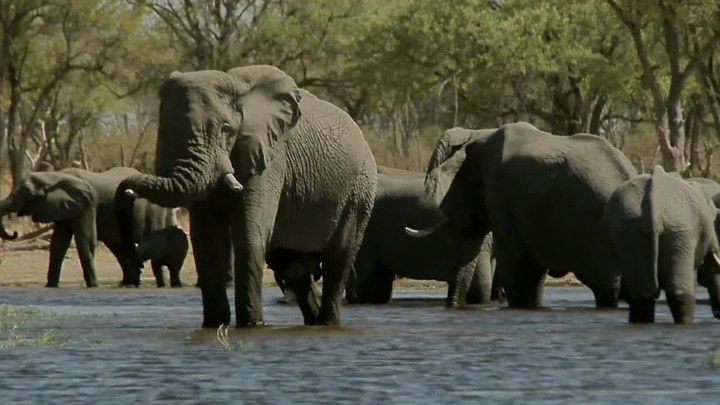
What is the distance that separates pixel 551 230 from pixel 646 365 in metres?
7.69

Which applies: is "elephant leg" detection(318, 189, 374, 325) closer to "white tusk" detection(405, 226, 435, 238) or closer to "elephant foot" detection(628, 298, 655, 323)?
"elephant foot" detection(628, 298, 655, 323)

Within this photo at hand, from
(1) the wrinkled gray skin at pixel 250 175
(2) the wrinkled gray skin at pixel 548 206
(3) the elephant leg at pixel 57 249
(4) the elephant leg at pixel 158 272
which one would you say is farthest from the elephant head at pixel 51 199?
(1) the wrinkled gray skin at pixel 250 175

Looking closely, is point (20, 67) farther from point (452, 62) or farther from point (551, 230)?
point (551, 230)

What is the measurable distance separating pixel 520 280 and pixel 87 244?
39.4ft

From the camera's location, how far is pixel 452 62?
175 feet

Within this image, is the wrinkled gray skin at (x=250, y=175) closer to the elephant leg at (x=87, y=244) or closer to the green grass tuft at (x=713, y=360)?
the green grass tuft at (x=713, y=360)

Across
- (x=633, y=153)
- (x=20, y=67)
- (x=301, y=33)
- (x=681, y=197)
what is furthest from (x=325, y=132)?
(x=633, y=153)

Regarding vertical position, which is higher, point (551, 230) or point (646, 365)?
point (551, 230)

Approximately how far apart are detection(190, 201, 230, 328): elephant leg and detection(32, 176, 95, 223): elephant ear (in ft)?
53.5

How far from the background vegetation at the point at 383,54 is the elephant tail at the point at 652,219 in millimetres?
26104

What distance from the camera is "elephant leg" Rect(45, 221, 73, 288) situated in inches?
1192

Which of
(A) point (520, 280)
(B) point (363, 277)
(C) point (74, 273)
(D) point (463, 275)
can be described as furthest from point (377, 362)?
(C) point (74, 273)

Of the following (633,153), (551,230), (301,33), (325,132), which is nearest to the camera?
(325,132)

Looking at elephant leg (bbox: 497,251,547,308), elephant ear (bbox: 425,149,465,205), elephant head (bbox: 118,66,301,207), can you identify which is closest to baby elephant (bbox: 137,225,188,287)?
elephant ear (bbox: 425,149,465,205)
